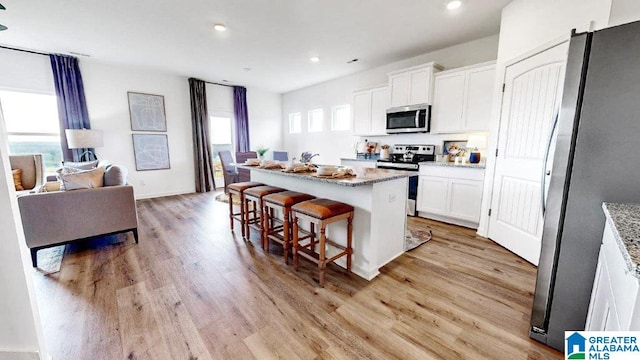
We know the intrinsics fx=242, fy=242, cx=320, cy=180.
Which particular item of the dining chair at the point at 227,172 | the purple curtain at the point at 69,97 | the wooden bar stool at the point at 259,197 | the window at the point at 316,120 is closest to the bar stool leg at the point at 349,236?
the wooden bar stool at the point at 259,197

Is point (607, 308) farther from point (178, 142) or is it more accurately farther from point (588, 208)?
point (178, 142)

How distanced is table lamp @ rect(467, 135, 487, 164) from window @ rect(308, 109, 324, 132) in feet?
11.7

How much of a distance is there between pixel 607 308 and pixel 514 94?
97.2 inches

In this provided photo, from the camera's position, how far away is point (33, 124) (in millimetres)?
4133

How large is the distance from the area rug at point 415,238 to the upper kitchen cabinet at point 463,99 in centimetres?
163

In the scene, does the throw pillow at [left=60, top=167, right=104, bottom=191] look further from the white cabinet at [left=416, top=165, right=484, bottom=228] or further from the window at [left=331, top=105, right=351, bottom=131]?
the window at [left=331, top=105, right=351, bottom=131]

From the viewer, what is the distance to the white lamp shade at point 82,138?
13.0ft

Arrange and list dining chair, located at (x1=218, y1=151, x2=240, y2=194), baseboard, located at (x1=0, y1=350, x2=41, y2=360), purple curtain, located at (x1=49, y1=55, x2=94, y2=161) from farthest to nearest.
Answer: dining chair, located at (x1=218, y1=151, x2=240, y2=194) < purple curtain, located at (x1=49, y1=55, x2=94, y2=161) < baseboard, located at (x1=0, y1=350, x2=41, y2=360)

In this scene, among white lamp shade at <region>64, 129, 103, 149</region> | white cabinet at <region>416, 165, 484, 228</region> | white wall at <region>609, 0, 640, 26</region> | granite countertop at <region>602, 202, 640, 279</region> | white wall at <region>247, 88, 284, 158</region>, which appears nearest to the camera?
granite countertop at <region>602, 202, 640, 279</region>

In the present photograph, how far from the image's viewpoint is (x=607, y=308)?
35.6 inches

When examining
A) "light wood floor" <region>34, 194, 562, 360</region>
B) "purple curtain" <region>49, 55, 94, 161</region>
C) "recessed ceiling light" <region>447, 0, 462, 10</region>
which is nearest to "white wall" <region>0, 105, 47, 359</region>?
"light wood floor" <region>34, 194, 562, 360</region>

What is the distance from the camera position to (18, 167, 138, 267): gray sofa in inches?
90.3

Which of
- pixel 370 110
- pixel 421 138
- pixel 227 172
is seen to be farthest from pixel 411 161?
pixel 227 172

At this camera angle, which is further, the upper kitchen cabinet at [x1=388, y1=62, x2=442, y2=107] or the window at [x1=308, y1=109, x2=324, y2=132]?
the window at [x1=308, y1=109, x2=324, y2=132]
